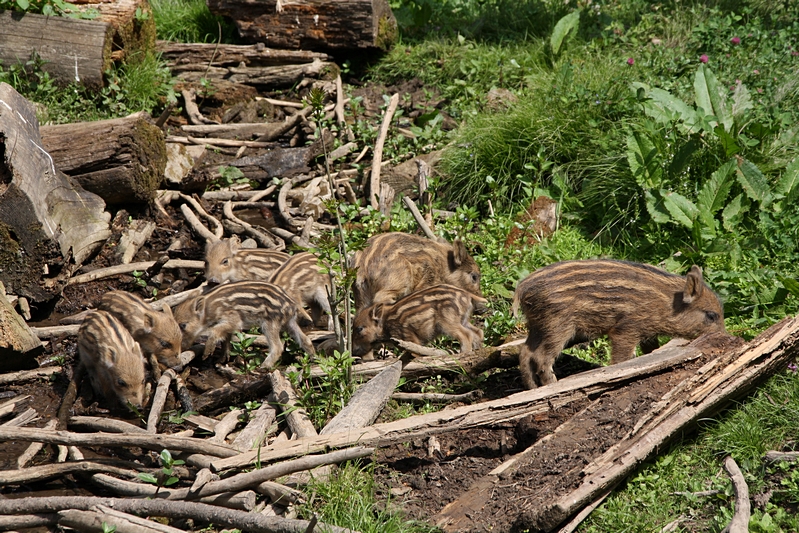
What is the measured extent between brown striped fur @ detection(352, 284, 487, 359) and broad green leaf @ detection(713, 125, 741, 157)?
2.57 meters

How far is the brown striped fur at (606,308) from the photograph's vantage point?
4984 mm

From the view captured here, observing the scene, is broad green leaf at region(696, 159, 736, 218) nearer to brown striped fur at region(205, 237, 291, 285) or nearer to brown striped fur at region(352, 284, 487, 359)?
brown striped fur at region(352, 284, 487, 359)

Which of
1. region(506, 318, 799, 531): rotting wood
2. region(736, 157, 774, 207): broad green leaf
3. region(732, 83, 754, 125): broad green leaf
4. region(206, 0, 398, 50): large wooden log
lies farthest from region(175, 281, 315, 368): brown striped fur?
region(206, 0, 398, 50): large wooden log

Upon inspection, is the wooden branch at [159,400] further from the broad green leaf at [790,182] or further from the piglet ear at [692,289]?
the broad green leaf at [790,182]

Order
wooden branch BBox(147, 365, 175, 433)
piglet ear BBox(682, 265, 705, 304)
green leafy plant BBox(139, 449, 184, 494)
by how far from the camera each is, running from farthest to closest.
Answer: piglet ear BBox(682, 265, 705, 304)
wooden branch BBox(147, 365, 175, 433)
green leafy plant BBox(139, 449, 184, 494)

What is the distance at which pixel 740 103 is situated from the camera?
7051 millimetres

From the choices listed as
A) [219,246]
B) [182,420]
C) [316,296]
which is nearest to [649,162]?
[316,296]

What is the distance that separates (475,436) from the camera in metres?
4.66

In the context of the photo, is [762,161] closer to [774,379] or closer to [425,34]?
[774,379]

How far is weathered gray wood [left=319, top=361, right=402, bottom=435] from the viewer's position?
4.47m

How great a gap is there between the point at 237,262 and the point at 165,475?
2.59 metres

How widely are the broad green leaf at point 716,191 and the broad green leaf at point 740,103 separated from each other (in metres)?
0.86

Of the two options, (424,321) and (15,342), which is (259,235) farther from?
(15,342)

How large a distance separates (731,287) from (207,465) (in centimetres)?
393
